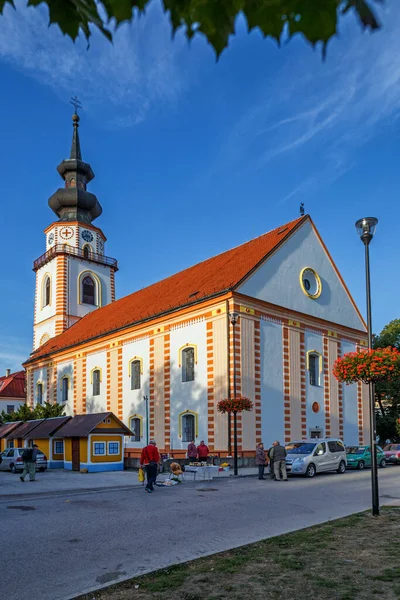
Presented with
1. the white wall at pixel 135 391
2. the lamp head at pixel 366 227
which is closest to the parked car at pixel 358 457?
the white wall at pixel 135 391

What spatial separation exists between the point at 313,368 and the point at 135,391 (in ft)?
39.0

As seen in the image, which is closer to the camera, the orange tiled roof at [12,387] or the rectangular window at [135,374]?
the rectangular window at [135,374]

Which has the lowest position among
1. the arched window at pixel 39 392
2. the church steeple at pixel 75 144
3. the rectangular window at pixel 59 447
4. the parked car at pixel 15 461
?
the parked car at pixel 15 461

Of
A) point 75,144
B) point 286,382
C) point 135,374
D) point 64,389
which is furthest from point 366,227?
point 75,144

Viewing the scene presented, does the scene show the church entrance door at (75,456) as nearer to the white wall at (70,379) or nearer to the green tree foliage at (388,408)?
the white wall at (70,379)

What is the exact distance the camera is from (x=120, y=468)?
30.1 metres

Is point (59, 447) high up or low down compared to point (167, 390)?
down

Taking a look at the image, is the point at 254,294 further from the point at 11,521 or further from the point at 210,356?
the point at 11,521

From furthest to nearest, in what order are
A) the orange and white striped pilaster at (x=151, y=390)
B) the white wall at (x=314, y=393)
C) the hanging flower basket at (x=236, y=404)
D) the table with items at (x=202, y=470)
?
the orange and white striped pilaster at (x=151, y=390), the white wall at (x=314, y=393), the hanging flower basket at (x=236, y=404), the table with items at (x=202, y=470)

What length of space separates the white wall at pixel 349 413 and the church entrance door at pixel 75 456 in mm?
17410

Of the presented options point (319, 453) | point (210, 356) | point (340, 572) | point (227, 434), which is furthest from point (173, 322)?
point (340, 572)

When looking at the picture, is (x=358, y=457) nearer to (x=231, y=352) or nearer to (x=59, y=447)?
(x=231, y=352)

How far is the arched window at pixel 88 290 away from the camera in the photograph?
5431 centimetres

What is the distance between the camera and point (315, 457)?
2488 centimetres
